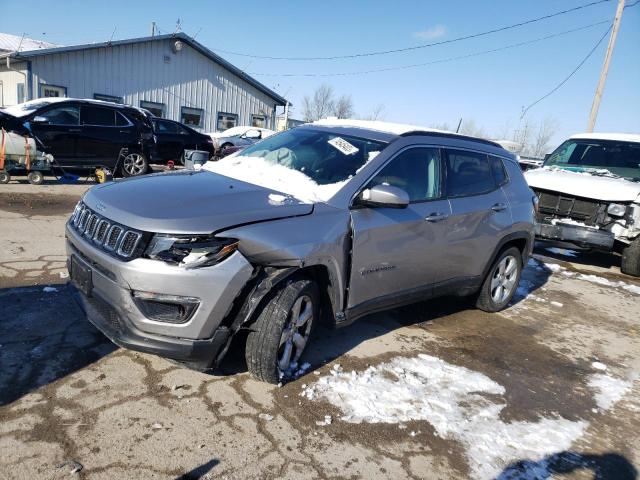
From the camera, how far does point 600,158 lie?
8680 mm

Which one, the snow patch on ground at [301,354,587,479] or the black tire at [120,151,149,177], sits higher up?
the black tire at [120,151,149,177]

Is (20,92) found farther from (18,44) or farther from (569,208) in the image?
(569,208)

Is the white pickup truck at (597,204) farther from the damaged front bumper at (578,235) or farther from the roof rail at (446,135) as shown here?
the roof rail at (446,135)

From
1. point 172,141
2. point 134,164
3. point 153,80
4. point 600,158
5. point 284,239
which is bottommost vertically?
point 134,164

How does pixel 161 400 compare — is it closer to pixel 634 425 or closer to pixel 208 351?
pixel 208 351

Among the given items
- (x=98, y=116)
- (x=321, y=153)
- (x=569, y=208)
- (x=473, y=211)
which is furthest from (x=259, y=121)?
(x=321, y=153)

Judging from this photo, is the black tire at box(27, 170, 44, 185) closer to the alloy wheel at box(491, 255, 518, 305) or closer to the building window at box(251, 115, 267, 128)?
the alloy wheel at box(491, 255, 518, 305)

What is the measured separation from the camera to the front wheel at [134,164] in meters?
11.3

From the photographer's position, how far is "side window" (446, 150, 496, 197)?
14.1 feet

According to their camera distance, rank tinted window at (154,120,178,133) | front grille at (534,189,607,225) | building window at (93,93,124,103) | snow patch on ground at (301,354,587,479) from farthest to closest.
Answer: building window at (93,93,124,103)
tinted window at (154,120,178,133)
front grille at (534,189,607,225)
snow patch on ground at (301,354,587,479)

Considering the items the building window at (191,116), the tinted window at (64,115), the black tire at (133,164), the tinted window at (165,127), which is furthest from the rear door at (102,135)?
the building window at (191,116)

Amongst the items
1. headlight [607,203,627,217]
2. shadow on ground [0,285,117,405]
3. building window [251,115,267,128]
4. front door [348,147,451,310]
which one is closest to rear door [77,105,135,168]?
shadow on ground [0,285,117,405]

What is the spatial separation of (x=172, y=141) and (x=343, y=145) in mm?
10661

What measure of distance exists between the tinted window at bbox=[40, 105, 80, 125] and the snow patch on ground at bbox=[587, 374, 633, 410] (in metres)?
10.5
